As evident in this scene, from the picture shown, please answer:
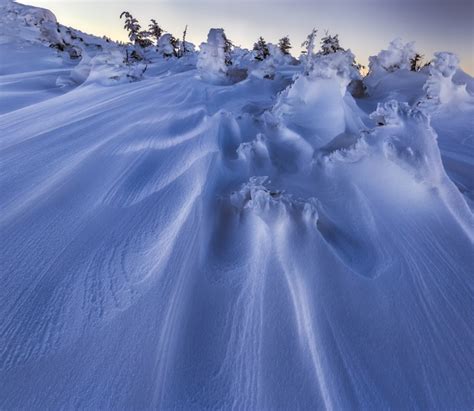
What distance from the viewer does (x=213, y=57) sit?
172 inches

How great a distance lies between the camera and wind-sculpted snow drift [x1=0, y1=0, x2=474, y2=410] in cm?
82

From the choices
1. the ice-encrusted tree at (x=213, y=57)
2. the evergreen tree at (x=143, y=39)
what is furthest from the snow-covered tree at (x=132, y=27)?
the ice-encrusted tree at (x=213, y=57)

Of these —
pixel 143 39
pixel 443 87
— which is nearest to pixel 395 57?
pixel 443 87

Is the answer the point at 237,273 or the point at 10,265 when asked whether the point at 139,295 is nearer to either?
the point at 237,273

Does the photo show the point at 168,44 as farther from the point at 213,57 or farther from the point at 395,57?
the point at 395,57

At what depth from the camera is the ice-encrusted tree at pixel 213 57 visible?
430 centimetres

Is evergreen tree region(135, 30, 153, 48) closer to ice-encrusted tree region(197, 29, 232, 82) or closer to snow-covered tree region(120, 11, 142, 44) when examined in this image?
snow-covered tree region(120, 11, 142, 44)

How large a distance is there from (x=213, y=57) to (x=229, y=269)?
418cm

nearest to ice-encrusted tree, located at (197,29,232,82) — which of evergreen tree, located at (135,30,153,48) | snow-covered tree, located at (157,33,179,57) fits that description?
snow-covered tree, located at (157,33,179,57)

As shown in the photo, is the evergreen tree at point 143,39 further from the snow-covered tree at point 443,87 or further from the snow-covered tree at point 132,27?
the snow-covered tree at point 443,87

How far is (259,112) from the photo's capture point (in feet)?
9.22

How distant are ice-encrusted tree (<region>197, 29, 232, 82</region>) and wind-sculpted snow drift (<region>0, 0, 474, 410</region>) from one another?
2613 mm

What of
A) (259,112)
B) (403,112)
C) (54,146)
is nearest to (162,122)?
(54,146)

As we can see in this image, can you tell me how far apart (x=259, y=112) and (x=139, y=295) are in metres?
2.30
